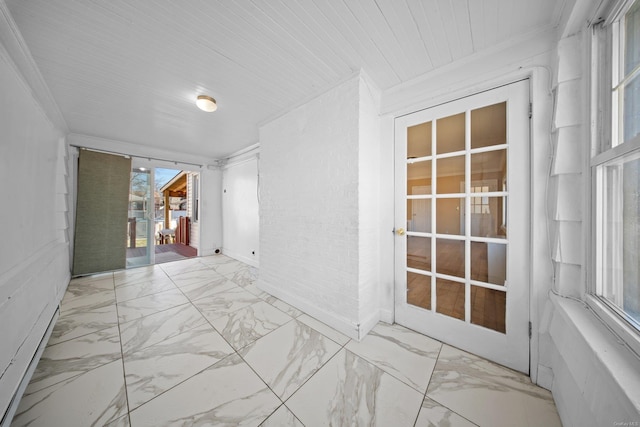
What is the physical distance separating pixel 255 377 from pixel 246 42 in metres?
2.42

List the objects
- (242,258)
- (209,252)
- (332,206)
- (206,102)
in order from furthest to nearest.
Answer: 1. (209,252)
2. (242,258)
3. (206,102)
4. (332,206)

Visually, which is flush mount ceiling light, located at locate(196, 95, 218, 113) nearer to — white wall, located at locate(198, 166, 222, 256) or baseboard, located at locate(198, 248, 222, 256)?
white wall, located at locate(198, 166, 222, 256)

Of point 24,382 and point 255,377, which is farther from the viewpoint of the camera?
point 255,377

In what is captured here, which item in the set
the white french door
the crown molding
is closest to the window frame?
the white french door

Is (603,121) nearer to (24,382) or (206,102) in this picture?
(206,102)

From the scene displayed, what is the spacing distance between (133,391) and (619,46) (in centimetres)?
324

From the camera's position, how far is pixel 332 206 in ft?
6.39

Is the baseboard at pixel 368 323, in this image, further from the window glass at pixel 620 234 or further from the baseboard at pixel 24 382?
the baseboard at pixel 24 382

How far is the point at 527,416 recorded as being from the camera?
1.10m

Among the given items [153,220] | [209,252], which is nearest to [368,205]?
[209,252]

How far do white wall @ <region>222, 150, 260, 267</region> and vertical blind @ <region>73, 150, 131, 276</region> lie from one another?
68.0 inches

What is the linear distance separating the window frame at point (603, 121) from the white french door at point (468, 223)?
338mm

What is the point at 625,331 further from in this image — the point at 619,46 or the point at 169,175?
the point at 169,175

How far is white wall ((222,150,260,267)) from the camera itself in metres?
3.92
